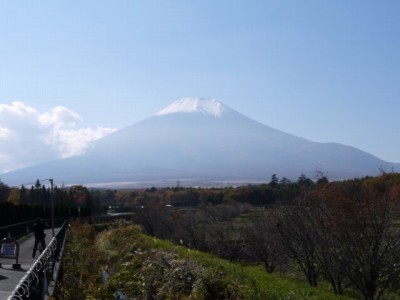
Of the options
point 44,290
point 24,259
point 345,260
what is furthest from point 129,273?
point 24,259

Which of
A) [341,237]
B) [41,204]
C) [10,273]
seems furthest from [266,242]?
[41,204]

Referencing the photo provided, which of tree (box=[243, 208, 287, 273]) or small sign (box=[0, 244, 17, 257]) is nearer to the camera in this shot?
small sign (box=[0, 244, 17, 257])

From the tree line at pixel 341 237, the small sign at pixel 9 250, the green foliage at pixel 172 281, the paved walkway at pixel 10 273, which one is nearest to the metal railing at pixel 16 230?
the paved walkway at pixel 10 273

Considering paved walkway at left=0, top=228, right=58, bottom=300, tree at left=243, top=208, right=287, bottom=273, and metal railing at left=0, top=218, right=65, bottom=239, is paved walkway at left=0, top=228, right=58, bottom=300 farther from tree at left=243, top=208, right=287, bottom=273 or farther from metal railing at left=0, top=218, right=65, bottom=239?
tree at left=243, top=208, right=287, bottom=273

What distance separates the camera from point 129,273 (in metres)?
15.1

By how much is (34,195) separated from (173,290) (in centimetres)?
9307

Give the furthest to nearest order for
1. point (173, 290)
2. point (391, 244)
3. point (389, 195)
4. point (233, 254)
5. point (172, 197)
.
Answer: point (172, 197) → point (233, 254) → point (389, 195) → point (391, 244) → point (173, 290)

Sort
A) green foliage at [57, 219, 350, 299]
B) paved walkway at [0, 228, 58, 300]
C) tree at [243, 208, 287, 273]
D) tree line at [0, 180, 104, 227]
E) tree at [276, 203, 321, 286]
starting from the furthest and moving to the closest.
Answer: tree line at [0, 180, 104, 227], tree at [243, 208, 287, 273], tree at [276, 203, 321, 286], paved walkway at [0, 228, 58, 300], green foliage at [57, 219, 350, 299]

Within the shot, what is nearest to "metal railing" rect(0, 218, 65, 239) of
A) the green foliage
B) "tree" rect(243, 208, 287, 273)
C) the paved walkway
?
the paved walkway

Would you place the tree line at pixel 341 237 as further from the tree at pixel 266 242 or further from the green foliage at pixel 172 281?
the green foliage at pixel 172 281

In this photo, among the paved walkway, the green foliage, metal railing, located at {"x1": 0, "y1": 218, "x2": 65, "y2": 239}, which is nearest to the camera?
the green foliage

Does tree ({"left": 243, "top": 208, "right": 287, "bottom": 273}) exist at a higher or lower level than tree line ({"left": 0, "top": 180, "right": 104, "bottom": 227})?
lower

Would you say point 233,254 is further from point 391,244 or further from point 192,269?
point 192,269

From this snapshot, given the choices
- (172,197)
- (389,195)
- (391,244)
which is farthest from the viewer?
(172,197)
